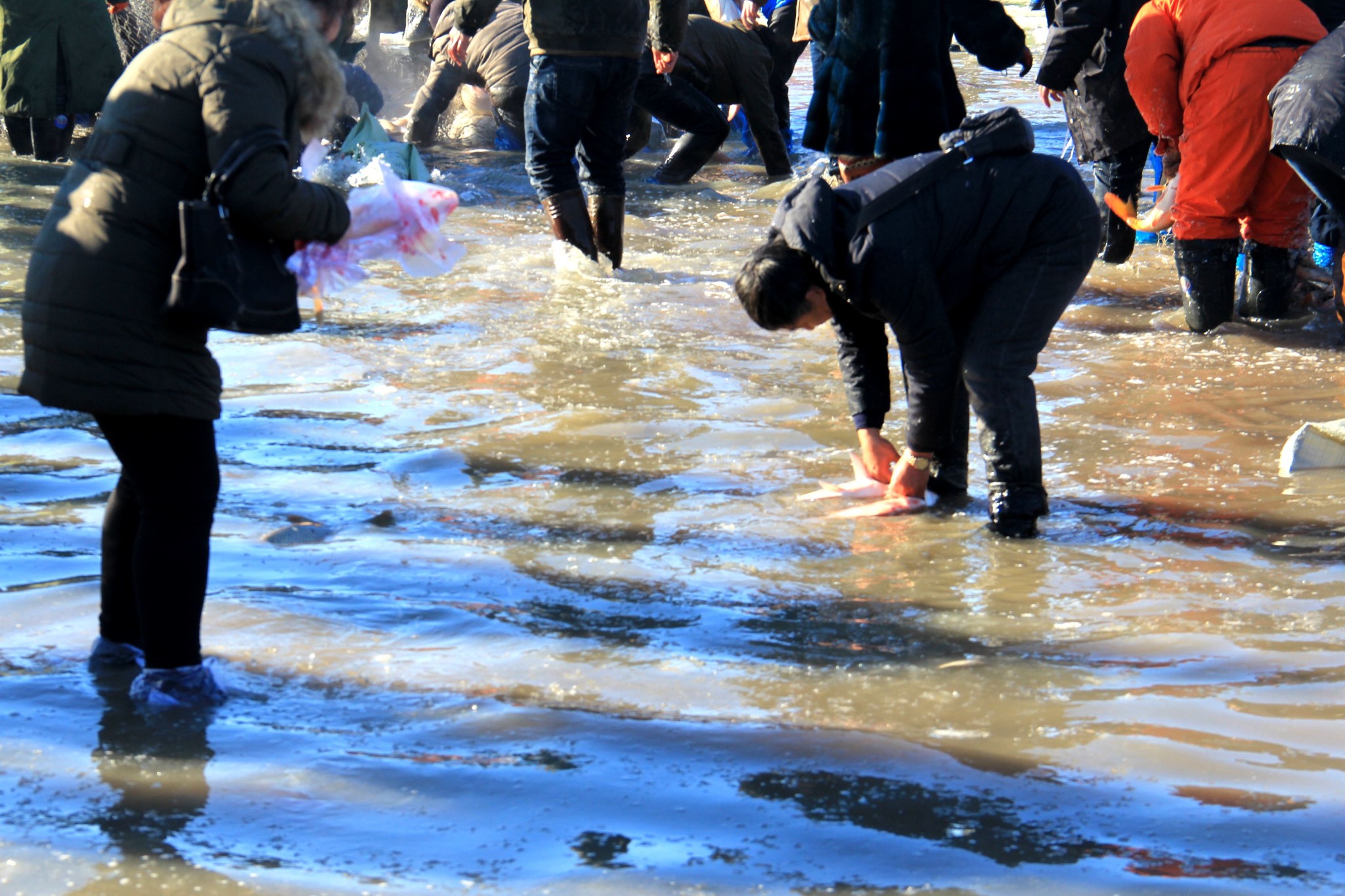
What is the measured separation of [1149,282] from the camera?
23.0 ft

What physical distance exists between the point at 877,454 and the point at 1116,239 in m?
3.54

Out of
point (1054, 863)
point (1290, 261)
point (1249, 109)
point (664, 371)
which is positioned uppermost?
point (1249, 109)

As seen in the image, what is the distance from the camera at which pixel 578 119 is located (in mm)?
6559

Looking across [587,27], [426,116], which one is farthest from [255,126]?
[426,116]

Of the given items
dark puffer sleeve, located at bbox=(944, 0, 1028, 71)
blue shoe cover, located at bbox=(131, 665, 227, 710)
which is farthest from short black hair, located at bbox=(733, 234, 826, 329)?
dark puffer sleeve, located at bbox=(944, 0, 1028, 71)

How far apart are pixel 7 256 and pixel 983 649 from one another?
5669 millimetres

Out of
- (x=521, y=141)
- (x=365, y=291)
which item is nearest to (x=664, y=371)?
(x=365, y=291)

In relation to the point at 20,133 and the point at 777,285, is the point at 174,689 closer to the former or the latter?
the point at 777,285

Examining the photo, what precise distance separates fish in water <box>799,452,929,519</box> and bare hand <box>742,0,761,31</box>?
6.04m

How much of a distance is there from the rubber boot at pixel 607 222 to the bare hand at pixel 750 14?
3236 mm

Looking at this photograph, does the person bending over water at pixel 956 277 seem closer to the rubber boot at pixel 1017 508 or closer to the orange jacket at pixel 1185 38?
the rubber boot at pixel 1017 508

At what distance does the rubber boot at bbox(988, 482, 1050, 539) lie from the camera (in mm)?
3783

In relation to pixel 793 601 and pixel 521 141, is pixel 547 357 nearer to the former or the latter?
pixel 793 601

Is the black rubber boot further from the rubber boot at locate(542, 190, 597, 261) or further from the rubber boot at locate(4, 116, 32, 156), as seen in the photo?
the rubber boot at locate(542, 190, 597, 261)
